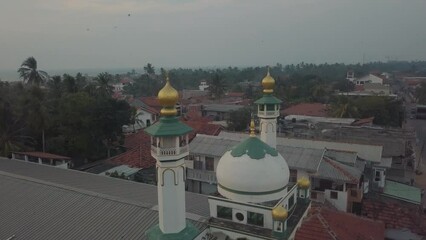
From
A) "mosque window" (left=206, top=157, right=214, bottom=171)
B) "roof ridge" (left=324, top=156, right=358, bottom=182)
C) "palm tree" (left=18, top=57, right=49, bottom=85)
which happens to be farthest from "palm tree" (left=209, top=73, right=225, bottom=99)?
"roof ridge" (left=324, top=156, right=358, bottom=182)

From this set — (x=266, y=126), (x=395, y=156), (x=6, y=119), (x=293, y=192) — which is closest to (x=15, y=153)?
(x=6, y=119)

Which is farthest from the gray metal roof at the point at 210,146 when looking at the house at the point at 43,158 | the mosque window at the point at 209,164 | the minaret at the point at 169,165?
the minaret at the point at 169,165

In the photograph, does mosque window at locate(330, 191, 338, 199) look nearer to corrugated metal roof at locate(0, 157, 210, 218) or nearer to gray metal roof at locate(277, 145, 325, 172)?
gray metal roof at locate(277, 145, 325, 172)

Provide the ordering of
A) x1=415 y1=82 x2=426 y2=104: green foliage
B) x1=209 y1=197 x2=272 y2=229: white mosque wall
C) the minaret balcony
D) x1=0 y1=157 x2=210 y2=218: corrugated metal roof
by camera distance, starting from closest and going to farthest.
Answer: the minaret balcony
x1=209 y1=197 x2=272 y2=229: white mosque wall
x1=0 y1=157 x2=210 y2=218: corrugated metal roof
x1=415 y1=82 x2=426 y2=104: green foliage

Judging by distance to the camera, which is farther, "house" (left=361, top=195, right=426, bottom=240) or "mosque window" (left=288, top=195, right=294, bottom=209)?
"house" (left=361, top=195, right=426, bottom=240)

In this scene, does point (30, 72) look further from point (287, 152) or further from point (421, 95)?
point (421, 95)

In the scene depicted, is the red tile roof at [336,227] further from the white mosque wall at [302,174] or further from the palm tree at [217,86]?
the palm tree at [217,86]
